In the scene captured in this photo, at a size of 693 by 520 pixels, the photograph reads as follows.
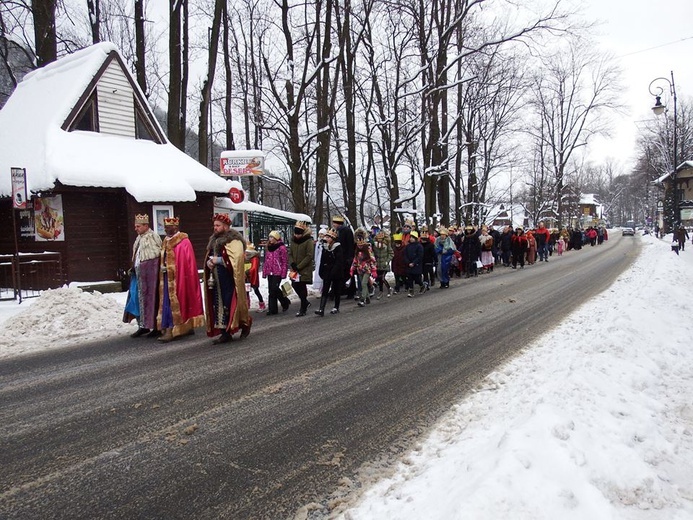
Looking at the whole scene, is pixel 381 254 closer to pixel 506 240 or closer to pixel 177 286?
pixel 177 286

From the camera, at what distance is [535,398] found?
4680mm

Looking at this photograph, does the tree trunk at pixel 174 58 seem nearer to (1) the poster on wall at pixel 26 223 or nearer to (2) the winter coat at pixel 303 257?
(1) the poster on wall at pixel 26 223

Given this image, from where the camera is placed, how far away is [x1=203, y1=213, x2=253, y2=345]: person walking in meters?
7.80

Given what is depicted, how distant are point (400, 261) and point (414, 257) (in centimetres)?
46

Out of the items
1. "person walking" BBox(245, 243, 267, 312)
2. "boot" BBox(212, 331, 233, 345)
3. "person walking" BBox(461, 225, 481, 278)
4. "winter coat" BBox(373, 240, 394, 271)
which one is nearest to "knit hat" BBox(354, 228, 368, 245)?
"winter coat" BBox(373, 240, 394, 271)

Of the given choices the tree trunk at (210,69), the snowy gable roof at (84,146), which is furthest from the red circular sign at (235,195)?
the tree trunk at (210,69)

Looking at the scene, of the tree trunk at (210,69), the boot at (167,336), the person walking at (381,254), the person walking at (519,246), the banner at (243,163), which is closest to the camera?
the boot at (167,336)

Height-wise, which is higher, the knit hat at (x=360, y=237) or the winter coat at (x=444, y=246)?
the knit hat at (x=360, y=237)

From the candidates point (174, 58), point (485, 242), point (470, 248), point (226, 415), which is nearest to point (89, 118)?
point (174, 58)

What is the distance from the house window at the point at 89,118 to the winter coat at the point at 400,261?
37.4ft

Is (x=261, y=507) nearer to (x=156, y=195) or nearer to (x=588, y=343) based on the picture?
(x=588, y=343)

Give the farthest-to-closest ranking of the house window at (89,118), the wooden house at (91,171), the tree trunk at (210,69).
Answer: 1. the tree trunk at (210,69)
2. the house window at (89,118)
3. the wooden house at (91,171)

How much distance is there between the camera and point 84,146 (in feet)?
52.9

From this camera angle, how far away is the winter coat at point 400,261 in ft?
45.8
